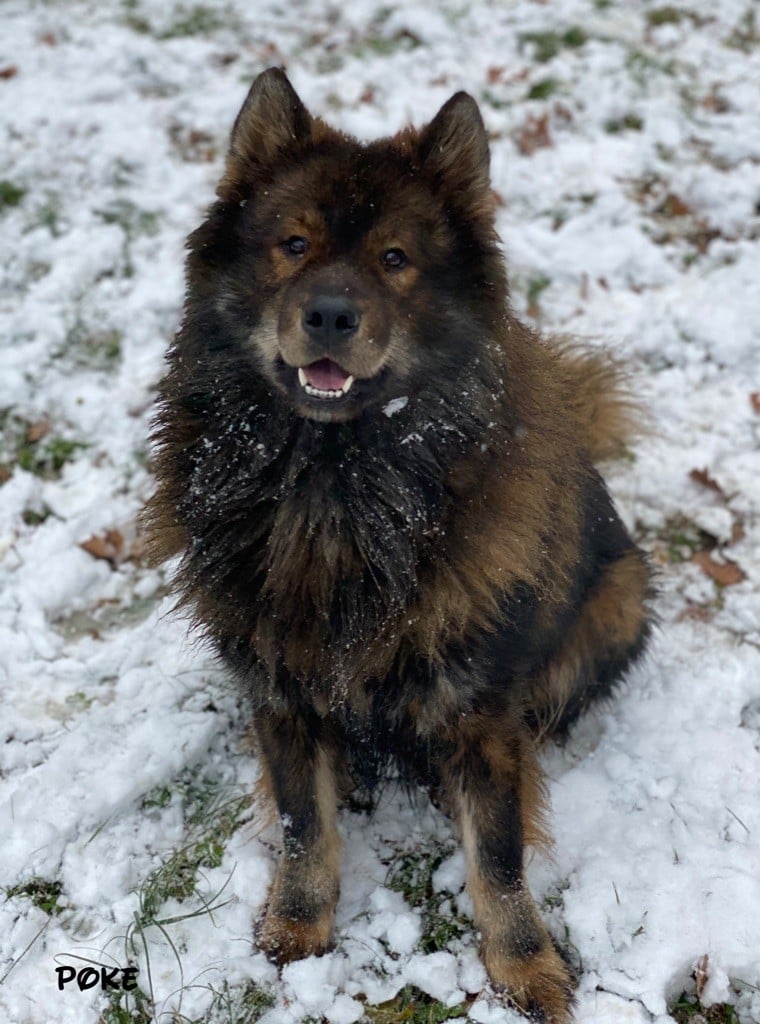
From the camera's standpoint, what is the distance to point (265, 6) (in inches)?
297

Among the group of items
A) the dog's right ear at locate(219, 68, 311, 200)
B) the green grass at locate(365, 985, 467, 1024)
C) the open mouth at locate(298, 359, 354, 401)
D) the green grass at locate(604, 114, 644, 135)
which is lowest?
the green grass at locate(365, 985, 467, 1024)

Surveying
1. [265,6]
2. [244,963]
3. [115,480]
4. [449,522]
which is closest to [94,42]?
[265,6]

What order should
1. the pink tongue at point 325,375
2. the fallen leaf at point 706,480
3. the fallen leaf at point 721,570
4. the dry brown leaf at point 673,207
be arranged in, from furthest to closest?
the dry brown leaf at point 673,207 → the fallen leaf at point 706,480 → the fallen leaf at point 721,570 → the pink tongue at point 325,375

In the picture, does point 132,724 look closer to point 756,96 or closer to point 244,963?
point 244,963

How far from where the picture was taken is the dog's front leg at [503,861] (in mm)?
2570

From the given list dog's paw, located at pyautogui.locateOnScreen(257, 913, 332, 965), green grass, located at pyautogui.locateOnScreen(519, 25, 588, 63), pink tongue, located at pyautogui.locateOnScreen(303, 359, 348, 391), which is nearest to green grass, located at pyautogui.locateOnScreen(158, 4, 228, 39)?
green grass, located at pyautogui.locateOnScreen(519, 25, 588, 63)

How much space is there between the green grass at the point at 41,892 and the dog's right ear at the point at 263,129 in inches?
83.5

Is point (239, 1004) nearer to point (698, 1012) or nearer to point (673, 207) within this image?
point (698, 1012)

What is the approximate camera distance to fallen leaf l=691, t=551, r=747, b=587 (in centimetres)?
378

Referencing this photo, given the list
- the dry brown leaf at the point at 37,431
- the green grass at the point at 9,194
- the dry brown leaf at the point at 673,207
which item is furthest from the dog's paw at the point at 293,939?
the green grass at the point at 9,194

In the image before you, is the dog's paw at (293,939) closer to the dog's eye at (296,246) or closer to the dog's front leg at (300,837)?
the dog's front leg at (300,837)

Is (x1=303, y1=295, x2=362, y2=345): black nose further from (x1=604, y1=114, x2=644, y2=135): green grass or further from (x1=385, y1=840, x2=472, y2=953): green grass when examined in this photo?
(x1=604, y1=114, x2=644, y2=135): green grass

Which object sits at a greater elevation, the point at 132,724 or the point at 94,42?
the point at 94,42

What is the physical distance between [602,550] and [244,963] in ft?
5.52
